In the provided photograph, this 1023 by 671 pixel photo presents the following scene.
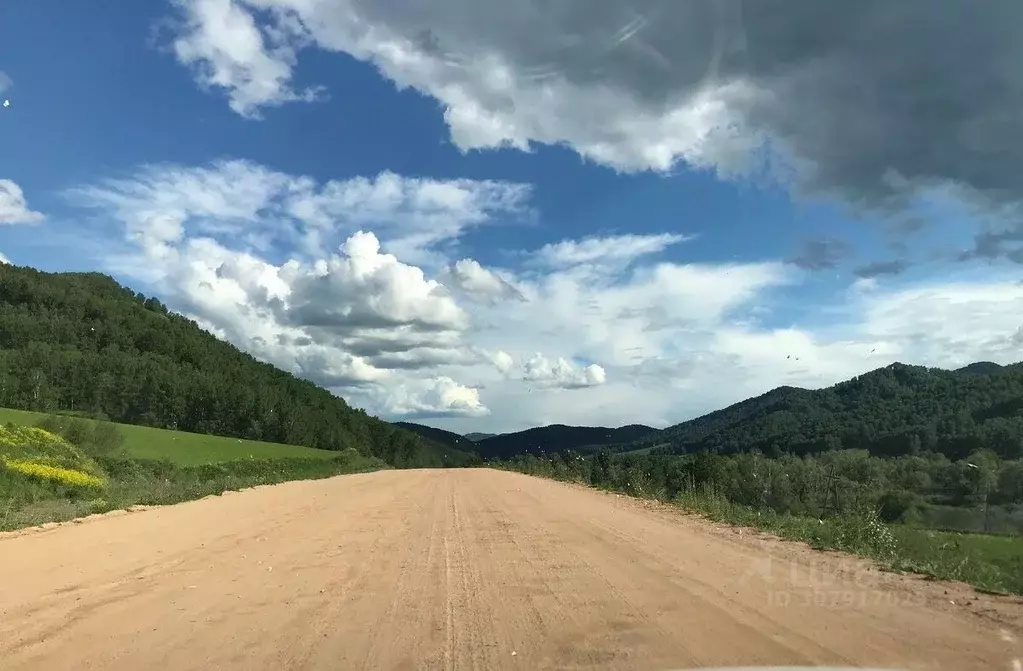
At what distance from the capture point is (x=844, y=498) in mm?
42344

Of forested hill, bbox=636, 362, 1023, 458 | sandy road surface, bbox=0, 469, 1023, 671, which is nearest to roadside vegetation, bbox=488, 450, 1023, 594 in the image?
sandy road surface, bbox=0, 469, 1023, 671

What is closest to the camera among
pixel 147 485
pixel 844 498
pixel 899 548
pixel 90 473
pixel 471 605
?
pixel 471 605

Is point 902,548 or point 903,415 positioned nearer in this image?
point 902,548

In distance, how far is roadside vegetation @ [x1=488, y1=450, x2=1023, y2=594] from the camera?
1195cm

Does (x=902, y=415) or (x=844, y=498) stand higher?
(x=902, y=415)

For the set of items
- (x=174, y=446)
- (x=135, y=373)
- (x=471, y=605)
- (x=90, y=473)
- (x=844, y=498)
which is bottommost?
(x=471, y=605)

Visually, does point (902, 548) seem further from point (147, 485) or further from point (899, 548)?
point (147, 485)

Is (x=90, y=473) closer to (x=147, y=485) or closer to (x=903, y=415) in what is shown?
(x=147, y=485)

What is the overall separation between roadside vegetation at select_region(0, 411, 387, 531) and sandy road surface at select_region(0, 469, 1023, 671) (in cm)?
583

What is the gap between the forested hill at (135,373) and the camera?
106750mm

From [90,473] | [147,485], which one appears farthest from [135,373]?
[90,473]

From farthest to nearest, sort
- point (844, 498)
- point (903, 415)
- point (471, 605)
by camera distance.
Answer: point (903, 415) → point (844, 498) → point (471, 605)

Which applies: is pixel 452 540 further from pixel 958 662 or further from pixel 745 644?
pixel 958 662

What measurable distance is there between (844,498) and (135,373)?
109081 millimetres
